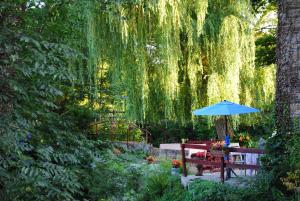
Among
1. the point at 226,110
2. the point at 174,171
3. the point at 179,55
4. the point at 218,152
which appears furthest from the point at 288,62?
the point at 174,171

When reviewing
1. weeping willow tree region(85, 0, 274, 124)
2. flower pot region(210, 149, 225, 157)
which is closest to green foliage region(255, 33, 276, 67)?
weeping willow tree region(85, 0, 274, 124)

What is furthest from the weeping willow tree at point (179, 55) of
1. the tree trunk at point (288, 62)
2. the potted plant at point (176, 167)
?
the tree trunk at point (288, 62)

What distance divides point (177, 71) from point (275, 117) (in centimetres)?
378

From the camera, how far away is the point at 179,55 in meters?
10.1

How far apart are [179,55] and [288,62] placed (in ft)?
12.9

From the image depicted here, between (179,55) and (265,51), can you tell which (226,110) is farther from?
(265,51)

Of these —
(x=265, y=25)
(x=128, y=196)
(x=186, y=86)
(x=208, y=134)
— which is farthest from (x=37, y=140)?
(x=208, y=134)

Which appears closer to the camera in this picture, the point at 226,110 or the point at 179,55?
the point at 226,110

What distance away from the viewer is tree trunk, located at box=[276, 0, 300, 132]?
6.36 meters

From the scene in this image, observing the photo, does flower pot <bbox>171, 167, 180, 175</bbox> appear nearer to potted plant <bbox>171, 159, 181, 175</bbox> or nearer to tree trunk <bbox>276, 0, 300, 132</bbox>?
potted plant <bbox>171, 159, 181, 175</bbox>

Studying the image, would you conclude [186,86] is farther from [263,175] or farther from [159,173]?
[263,175]

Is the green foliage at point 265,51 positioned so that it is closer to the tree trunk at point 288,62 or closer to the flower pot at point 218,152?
the flower pot at point 218,152

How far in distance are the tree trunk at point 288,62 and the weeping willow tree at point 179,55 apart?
3.28m

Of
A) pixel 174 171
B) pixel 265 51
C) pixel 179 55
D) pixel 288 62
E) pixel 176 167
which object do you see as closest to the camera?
pixel 288 62
